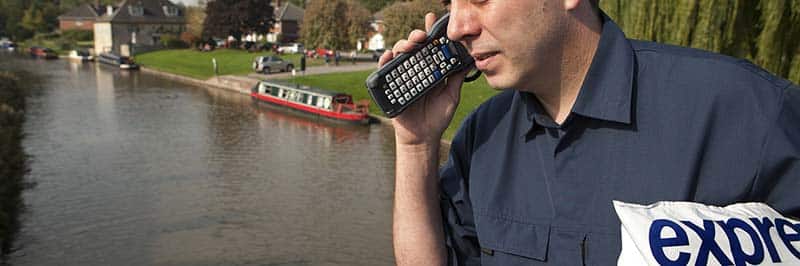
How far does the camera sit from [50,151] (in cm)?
2312

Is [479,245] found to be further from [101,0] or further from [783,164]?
[101,0]

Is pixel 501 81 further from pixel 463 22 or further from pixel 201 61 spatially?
pixel 201 61

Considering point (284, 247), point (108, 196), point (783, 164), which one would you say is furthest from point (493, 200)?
point (108, 196)

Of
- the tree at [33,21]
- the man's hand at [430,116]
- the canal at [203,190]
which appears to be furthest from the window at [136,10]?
the man's hand at [430,116]

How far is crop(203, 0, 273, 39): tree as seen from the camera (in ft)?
223

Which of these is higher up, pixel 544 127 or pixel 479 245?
Result: pixel 544 127

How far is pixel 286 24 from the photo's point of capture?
3194 inches

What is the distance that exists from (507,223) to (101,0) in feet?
431

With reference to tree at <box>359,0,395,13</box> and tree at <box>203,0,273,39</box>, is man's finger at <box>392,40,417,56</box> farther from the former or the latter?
tree at <box>359,0,395,13</box>

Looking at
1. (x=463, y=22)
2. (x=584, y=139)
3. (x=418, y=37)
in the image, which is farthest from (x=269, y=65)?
(x=584, y=139)

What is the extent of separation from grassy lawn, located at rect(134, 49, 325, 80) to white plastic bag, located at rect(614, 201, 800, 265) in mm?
47232

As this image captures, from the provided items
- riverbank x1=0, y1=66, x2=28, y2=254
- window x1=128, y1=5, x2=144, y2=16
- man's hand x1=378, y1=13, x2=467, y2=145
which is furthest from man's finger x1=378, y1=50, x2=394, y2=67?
window x1=128, y1=5, x2=144, y2=16

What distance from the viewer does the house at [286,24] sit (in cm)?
8019

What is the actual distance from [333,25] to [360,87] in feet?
57.0
